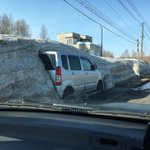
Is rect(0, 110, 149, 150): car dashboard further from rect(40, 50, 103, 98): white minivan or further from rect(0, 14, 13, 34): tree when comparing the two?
rect(0, 14, 13, 34): tree

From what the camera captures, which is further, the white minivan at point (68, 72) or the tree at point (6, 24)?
the tree at point (6, 24)

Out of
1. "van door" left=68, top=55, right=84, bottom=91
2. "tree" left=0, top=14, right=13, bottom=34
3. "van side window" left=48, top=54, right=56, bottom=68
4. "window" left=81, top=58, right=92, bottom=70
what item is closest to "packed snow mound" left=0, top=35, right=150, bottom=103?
"van side window" left=48, top=54, right=56, bottom=68

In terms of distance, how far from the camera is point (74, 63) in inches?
578

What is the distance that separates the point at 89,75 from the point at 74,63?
1.74 meters

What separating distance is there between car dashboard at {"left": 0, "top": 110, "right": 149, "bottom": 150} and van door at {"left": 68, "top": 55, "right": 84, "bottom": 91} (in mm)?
10621

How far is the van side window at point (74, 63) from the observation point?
1427 cm

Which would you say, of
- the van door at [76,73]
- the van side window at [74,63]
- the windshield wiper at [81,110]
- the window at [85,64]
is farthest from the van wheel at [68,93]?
the windshield wiper at [81,110]

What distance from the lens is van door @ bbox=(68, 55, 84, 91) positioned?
46.6ft

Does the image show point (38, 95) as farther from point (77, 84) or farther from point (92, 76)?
point (92, 76)

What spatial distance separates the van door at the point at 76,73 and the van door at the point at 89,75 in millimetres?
567

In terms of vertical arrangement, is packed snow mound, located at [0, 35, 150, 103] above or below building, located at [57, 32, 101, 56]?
below

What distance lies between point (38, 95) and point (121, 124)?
36.9 feet

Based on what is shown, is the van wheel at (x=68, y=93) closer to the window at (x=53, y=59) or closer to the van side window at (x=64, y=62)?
the van side window at (x=64, y=62)

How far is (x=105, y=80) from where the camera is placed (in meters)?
20.5
